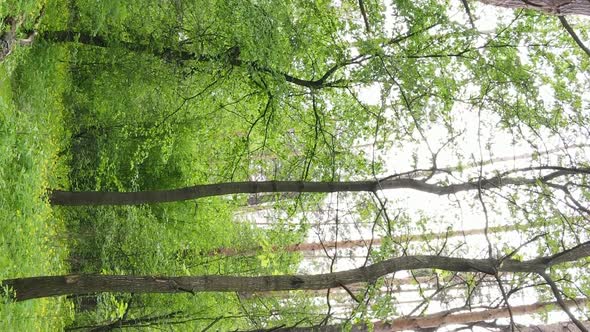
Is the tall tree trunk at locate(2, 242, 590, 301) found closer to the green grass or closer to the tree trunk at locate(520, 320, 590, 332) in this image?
the green grass

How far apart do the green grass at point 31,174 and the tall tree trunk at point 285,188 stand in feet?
2.44

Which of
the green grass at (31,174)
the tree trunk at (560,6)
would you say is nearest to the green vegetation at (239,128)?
the green grass at (31,174)

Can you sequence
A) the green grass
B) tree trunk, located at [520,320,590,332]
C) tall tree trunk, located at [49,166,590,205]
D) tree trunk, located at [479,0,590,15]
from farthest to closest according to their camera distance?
tree trunk, located at [520,320,590,332] → tall tree trunk, located at [49,166,590,205] → the green grass → tree trunk, located at [479,0,590,15]

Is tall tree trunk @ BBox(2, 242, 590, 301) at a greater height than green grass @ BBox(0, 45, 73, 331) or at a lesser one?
lesser

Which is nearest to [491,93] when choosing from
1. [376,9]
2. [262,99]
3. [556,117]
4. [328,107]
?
[556,117]

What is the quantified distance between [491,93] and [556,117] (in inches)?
38.5

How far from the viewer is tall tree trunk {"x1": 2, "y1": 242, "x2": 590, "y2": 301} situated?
6797 mm

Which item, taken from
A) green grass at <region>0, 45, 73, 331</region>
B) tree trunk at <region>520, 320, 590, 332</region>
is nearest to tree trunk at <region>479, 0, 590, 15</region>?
tree trunk at <region>520, 320, 590, 332</region>

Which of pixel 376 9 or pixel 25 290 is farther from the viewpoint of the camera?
pixel 376 9

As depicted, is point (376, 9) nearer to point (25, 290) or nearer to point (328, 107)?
point (328, 107)

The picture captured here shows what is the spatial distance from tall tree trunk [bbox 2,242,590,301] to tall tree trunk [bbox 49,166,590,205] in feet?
4.20

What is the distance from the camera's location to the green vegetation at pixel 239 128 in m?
8.12

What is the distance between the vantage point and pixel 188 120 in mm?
13102

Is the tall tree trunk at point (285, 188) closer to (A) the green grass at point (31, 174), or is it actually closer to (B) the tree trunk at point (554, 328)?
(A) the green grass at point (31, 174)
